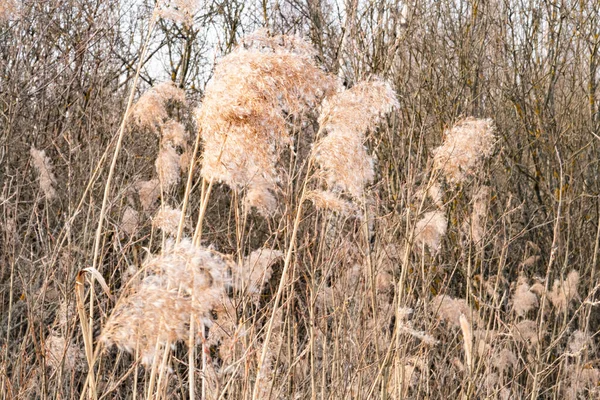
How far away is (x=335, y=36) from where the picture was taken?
351 inches

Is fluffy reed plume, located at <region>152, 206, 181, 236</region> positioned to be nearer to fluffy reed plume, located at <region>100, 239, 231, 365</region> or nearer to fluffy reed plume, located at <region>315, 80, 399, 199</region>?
fluffy reed plume, located at <region>315, 80, 399, 199</region>

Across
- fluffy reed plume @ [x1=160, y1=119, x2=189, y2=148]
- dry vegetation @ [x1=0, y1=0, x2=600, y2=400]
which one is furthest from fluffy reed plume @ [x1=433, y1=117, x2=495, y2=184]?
fluffy reed plume @ [x1=160, y1=119, x2=189, y2=148]

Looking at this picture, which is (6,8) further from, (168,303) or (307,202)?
(168,303)

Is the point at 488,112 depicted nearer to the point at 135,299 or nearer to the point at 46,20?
the point at 46,20

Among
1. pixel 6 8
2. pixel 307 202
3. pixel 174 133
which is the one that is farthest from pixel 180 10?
pixel 307 202

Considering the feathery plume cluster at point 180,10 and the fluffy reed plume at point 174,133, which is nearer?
the feathery plume cluster at point 180,10

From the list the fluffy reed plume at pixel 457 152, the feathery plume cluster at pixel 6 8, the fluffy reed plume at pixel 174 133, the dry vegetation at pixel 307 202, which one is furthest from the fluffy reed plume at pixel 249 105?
the feathery plume cluster at pixel 6 8

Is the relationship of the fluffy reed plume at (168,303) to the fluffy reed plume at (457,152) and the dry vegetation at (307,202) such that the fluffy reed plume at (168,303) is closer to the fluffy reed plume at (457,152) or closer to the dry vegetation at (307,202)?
the dry vegetation at (307,202)

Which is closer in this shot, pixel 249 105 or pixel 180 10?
pixel 249 105

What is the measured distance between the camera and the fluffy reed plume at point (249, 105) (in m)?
1.91

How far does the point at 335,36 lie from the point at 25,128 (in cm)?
361

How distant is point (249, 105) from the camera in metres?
1.91

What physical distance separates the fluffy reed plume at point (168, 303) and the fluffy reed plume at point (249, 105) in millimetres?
487

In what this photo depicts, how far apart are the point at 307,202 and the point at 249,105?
3865 millimetres
